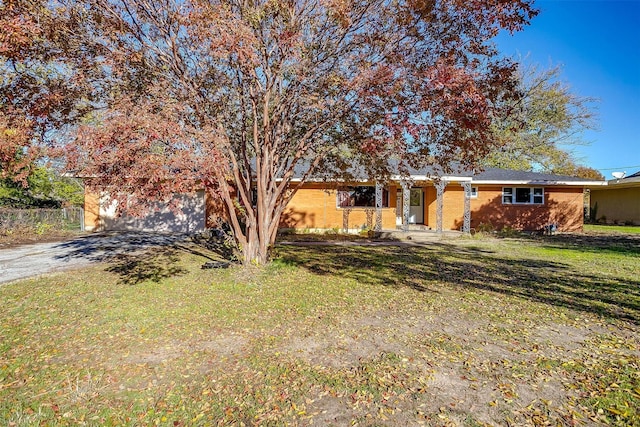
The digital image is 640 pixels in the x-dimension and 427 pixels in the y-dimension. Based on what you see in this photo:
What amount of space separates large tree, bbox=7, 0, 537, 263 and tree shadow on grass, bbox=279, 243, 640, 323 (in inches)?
94.3

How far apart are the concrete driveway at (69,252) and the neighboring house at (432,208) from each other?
168 centimetres

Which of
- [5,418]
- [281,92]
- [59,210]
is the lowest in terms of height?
[5,418]

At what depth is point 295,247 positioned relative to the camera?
1230 cm

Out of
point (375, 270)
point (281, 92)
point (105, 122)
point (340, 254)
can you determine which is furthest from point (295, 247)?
point (105, 122)

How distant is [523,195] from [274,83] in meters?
14.7

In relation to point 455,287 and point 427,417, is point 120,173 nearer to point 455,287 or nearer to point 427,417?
point 427,417

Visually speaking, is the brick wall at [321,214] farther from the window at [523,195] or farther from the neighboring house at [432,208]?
the window at [523,195]

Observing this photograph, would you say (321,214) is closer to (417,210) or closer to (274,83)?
(417,210)

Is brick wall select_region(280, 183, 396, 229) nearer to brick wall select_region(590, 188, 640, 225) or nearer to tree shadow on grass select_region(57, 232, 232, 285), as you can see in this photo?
tree shadow on grass select_region(57, 232, 232, 285)

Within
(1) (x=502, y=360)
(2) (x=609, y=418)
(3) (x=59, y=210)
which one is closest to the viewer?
(2) (x=609, y=418)

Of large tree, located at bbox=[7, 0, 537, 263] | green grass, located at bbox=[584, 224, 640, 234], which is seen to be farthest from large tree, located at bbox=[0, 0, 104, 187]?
green grass, located at bbox=[584, 224, 640, 234]

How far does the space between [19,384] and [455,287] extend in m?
6.32

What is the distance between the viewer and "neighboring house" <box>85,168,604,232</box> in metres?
16.4

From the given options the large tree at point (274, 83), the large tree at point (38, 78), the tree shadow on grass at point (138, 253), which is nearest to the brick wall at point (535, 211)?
the large tree at point (274, 83)
